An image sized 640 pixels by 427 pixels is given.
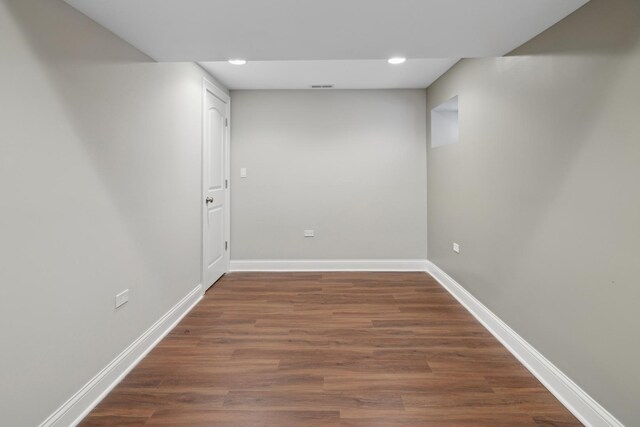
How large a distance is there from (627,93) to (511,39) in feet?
2.94

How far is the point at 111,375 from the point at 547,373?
2.50m

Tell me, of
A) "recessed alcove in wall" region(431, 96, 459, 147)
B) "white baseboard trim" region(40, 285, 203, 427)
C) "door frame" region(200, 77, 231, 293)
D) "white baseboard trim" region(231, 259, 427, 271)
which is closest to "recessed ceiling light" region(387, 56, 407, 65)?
"recessed alcove in wall" region(431, 96, 459, 147)

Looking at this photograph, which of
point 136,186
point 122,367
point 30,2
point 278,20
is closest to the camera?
point 30,2

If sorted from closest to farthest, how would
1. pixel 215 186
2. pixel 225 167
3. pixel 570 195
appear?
pixel 570 195
pixel 215 186
pixel 225 167

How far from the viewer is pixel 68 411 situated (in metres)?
1.71

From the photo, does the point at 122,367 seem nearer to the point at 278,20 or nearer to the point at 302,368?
the point at 302,368

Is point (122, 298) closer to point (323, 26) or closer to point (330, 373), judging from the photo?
point (330, 373)

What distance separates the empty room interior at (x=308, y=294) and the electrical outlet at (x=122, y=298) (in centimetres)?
2

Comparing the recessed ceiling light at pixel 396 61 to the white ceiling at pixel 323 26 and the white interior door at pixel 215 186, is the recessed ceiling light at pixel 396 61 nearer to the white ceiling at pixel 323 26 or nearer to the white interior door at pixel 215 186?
the white ceiling at pixel 323 26

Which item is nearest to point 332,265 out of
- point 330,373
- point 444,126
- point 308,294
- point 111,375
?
point 308,294

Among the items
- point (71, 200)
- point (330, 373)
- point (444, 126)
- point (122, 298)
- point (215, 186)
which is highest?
point (444, 126)

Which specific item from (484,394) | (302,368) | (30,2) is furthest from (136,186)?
(484,394)

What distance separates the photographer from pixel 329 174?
465cm

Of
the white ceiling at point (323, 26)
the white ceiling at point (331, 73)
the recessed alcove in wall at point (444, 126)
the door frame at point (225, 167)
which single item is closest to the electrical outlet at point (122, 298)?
→ the door frame at point (225, 167)
